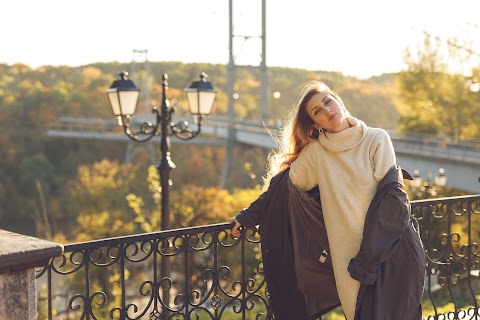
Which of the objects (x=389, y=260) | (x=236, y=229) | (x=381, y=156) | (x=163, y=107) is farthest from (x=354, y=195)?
(x=163, y=107)

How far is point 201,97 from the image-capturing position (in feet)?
29.3

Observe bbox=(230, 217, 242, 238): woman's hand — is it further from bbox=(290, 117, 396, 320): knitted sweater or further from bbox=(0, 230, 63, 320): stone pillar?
bbox=(0, 230, 63, 320): stone pillar

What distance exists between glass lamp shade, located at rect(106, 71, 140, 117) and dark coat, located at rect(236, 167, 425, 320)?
5.13m

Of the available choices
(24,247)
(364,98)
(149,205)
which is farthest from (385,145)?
(364,98)

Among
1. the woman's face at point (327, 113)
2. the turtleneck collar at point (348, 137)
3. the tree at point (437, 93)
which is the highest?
the woman's face at point (327, 113)

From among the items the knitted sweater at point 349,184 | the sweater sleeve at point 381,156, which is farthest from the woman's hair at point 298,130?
the sweater sleeve at point 381,156

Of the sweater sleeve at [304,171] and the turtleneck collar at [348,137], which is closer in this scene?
the turtleneck collar at [348,137]

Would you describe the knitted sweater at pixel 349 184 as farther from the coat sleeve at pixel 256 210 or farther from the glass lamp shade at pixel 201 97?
the glass lamp shade at pixel 201 97

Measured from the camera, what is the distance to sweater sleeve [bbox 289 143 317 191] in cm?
343

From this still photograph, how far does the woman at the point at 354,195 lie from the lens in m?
3.13

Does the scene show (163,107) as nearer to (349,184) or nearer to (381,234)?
(349,184)

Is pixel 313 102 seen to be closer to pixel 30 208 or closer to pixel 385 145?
pixel 385 145

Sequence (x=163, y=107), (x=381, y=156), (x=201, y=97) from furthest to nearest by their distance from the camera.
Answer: (x=163, y=107) → (x=201, y=97) → (x=381, y=156)

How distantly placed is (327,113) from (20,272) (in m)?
1.51
